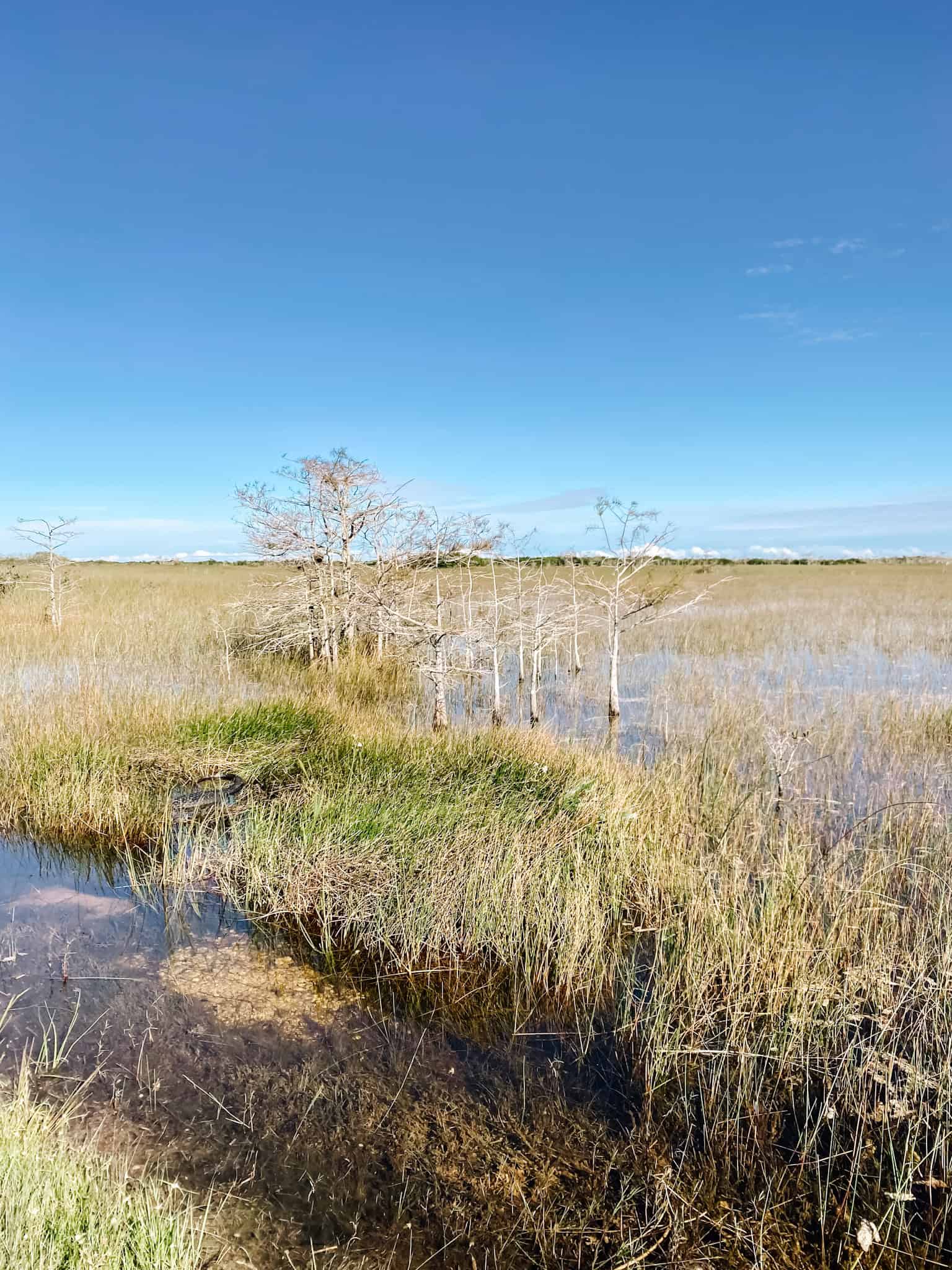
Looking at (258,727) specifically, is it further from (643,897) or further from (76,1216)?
(76,1216)

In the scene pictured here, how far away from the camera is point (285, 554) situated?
49.2 feet

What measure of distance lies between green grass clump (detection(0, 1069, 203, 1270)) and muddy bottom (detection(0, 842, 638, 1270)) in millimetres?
393

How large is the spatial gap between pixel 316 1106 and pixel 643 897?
301cm

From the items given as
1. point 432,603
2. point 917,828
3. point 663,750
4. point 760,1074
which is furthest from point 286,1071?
point 432,603

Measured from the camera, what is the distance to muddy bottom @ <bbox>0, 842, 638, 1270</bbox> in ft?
10.1

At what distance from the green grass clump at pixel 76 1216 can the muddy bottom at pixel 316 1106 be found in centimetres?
39

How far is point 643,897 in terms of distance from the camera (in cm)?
580

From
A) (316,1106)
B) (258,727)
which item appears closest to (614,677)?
(258,727)

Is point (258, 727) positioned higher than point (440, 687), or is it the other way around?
point (440, 687)

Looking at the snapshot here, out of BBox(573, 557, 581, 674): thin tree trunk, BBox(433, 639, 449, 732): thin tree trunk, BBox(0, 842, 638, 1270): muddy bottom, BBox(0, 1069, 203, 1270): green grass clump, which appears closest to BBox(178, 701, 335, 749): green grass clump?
BBox(433, 639, 449, 732): thin tree trunk

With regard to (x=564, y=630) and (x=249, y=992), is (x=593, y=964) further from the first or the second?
(x=564, y=630)

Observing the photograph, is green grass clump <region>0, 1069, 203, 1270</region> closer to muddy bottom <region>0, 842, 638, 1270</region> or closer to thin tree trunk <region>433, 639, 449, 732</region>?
muddy bottom <region>0, 842, 638, 1270</region>

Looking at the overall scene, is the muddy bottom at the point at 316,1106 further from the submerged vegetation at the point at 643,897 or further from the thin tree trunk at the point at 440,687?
the thin tree trunk at the point at 440,687

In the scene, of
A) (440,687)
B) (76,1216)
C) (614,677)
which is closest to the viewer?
(76,1216)
